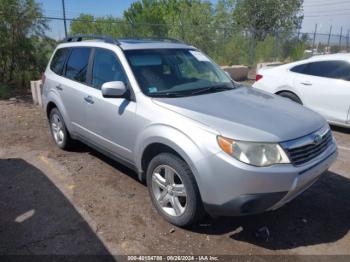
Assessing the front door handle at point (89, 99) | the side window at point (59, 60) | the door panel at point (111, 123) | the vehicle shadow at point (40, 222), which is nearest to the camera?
the vehicle shadow at point (40, 222)

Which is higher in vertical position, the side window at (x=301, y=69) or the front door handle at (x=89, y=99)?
the side window at (x=301, y=69)

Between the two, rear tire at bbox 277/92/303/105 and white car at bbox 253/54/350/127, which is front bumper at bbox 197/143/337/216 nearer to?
white car at bbox 253/54/350/127

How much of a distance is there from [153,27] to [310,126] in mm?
12700

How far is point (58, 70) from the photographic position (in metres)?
5.42

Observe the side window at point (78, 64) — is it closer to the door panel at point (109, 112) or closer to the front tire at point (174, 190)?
the door panel at point (109, 112)

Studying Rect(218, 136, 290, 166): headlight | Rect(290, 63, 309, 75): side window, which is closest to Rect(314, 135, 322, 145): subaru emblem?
Rect(218, 136, 290, 166): headlight

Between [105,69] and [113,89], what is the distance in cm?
78

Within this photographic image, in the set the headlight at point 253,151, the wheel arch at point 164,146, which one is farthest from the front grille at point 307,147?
the wheel arch at point 164,146

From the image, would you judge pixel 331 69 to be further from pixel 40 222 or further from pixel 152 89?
pixel 40 222

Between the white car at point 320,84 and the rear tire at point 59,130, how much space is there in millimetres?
4432

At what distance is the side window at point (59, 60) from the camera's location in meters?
5.34

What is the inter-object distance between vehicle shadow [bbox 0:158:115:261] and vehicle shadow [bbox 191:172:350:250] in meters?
1.09

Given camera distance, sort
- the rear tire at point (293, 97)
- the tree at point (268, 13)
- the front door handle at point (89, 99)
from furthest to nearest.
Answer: the tree at point (268, 13), the rear tire at point (293, 97), the front door handle at point (89, 99)

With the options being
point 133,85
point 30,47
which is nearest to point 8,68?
point 30,47
